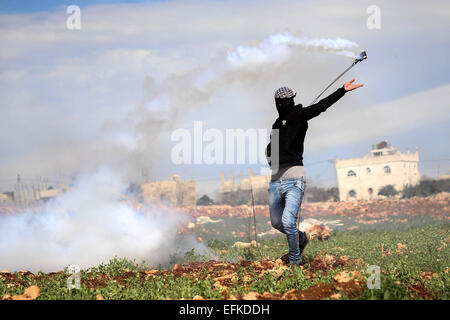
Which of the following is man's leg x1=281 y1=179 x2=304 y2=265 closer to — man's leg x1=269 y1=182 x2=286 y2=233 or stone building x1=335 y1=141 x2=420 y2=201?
man's leg x1=269 y1=182 x2=286 y2=233

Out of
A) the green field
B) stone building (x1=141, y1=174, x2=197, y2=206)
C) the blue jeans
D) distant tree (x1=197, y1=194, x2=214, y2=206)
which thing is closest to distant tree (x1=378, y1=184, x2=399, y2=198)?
distant tree (x1=197, y1=194, x2=214, y2=206)

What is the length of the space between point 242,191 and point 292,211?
6199 cm

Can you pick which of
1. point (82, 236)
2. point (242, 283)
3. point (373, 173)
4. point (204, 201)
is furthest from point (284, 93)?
point (373, 173)

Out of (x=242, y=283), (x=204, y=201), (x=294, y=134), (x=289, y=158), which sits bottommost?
(x=242, y=283)

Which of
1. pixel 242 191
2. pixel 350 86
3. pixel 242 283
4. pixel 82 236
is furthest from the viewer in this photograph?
pixel 242 191

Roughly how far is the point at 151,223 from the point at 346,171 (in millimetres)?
64106

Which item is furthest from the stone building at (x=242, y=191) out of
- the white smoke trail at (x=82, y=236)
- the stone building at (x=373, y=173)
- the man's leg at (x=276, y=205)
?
the man's leg at (x=276, y=205)

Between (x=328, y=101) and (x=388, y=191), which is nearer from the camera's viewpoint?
(x=328, y=101)

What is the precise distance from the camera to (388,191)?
72625 mm

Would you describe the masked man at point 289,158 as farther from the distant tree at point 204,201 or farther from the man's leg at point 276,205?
the distant tree at point 204,201

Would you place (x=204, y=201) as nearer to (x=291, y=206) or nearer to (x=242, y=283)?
(x=291, y=206)

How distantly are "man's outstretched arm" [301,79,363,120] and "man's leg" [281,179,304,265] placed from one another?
2.92 ft
